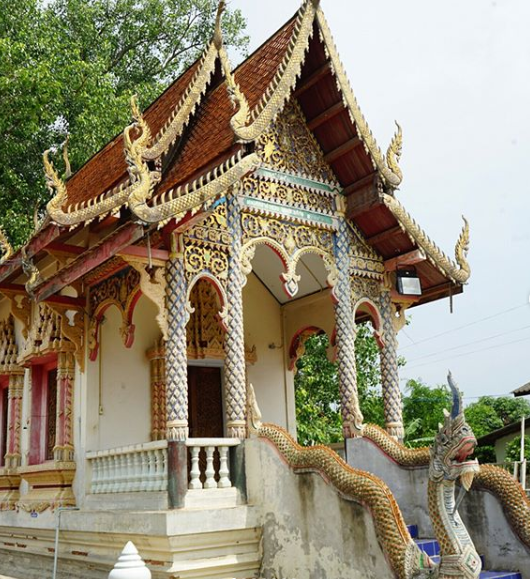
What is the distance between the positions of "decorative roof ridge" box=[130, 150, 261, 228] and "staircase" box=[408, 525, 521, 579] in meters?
3.80

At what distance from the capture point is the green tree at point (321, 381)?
51.8ft

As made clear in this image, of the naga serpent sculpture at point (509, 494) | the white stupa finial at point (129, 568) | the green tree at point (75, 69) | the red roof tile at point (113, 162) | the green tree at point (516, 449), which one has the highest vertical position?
the green tree at point (75, 69)

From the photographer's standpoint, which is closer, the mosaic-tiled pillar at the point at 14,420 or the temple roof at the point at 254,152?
the temple roof at the point at 254,152

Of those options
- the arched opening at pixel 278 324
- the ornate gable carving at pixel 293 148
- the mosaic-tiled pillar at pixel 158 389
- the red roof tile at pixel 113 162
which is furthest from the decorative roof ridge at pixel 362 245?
the red roof tile at pixel 113 162

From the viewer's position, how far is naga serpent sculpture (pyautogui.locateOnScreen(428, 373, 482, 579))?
17.3 feet

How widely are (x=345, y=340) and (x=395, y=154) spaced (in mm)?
2284

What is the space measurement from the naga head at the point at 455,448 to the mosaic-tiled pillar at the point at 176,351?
8.43 ft

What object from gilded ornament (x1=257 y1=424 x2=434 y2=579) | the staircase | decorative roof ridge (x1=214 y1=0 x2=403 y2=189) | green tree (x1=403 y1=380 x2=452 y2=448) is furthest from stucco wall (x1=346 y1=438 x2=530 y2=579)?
green tree (x1=403 y1=380 x2=452 y2=448)

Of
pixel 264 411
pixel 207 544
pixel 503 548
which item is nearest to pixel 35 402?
pixel 264 411

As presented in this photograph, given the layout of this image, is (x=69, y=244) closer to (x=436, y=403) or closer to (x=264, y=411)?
(x=264, y=411)

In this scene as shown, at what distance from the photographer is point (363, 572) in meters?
6.07

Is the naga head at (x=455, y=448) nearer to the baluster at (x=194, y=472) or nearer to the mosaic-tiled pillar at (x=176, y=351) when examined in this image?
the baluster at (x=194, y=472)

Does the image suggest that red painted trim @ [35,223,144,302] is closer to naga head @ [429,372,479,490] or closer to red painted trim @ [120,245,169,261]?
red painted trim @ [120,245,169,261]

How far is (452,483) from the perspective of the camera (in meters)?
5.47
